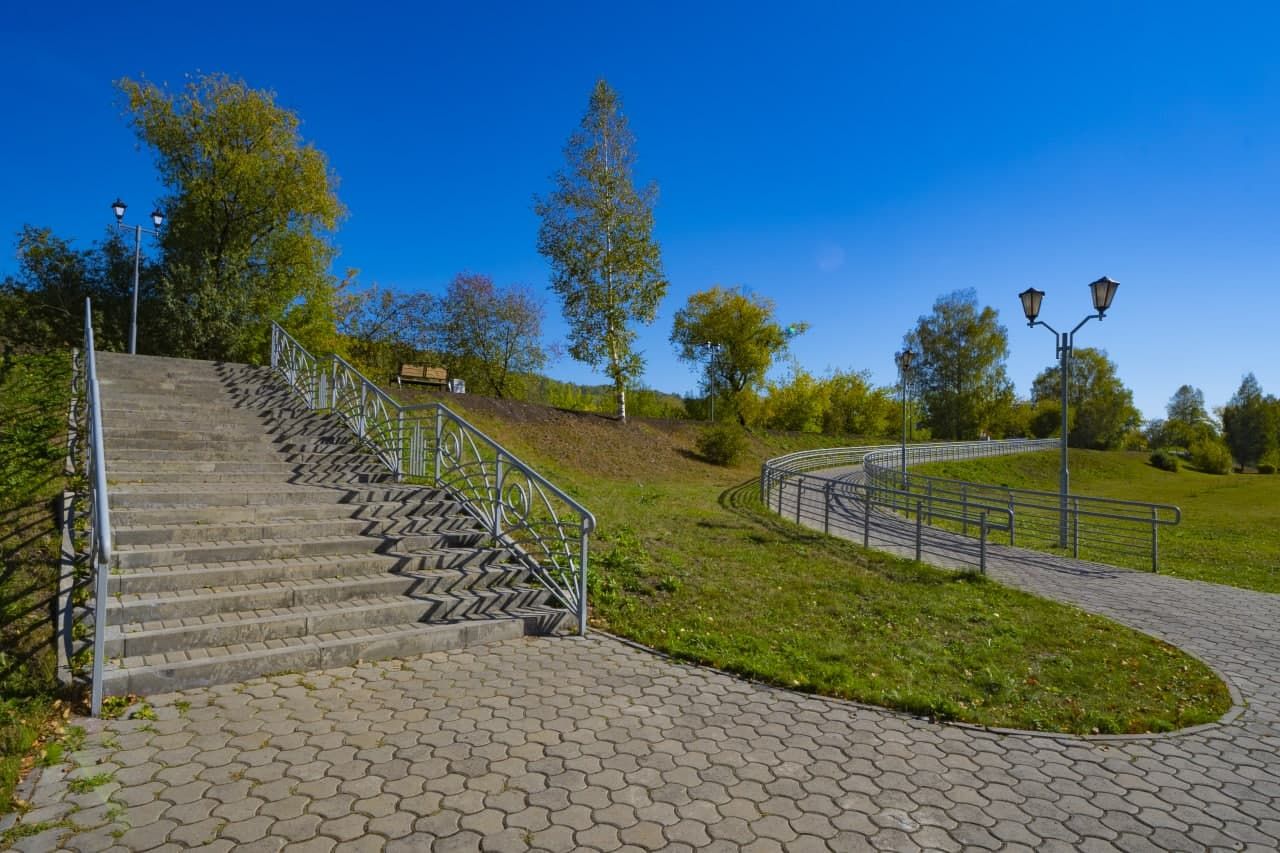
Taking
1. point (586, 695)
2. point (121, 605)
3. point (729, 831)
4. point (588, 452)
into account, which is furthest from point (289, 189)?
point (729, 831)

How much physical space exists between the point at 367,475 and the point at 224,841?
6.42m

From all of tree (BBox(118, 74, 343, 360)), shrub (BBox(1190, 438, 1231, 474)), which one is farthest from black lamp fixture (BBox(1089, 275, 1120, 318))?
shrub (BBox(1190, 438, 1231, 474))

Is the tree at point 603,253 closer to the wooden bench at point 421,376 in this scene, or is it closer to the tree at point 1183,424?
the wooden bench at point 421,376

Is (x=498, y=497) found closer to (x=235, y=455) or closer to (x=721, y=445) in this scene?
(x=235, y=455)

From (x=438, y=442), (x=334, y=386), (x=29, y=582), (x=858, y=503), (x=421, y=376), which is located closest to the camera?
(x=29, y=582)

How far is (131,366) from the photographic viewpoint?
1266cm

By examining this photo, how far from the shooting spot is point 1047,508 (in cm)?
1195

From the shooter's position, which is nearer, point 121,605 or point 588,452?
point 121,605

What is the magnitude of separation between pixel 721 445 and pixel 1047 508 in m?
15.7

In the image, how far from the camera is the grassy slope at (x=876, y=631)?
4.99m

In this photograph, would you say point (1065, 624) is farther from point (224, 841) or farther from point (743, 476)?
point (743, 476)

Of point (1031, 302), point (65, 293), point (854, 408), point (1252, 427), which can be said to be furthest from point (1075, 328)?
point (1252, 427)

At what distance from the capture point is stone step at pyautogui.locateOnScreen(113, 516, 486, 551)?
6.19 metres

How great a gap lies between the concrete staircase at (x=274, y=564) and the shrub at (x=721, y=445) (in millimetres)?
18535
